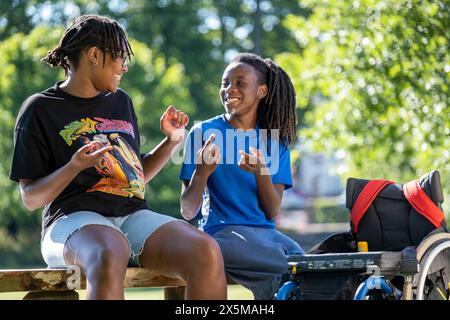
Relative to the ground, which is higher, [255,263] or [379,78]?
[379,78]

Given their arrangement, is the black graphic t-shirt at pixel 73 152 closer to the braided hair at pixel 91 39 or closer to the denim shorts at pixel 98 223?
the denim shorts at pixel 98 223

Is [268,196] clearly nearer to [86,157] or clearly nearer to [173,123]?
[173,123]

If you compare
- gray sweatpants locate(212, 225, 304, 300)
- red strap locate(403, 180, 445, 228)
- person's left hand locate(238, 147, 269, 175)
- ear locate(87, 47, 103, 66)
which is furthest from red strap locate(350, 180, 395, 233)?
ear locate(87, 47, 103, 66)

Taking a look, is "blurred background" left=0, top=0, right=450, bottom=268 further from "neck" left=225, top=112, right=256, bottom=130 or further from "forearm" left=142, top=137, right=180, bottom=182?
"forearm" left=142, top=137, right=180, bottom=182

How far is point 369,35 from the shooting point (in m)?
8.11

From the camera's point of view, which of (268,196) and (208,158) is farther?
(268,196)

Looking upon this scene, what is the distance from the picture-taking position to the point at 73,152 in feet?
12.9

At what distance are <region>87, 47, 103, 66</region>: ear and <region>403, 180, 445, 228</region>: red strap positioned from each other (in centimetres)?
153

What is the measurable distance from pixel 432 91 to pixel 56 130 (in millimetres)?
4220

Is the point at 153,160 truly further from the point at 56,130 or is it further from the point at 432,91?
the point at 432,91

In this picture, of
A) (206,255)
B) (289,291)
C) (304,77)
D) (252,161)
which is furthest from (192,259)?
(304,77)

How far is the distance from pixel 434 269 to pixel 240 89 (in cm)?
124

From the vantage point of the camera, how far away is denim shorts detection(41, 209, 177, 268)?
3701 millimetres

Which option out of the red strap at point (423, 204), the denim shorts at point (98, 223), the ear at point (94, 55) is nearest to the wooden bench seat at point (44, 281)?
the denim shorts at point (98, 223)
